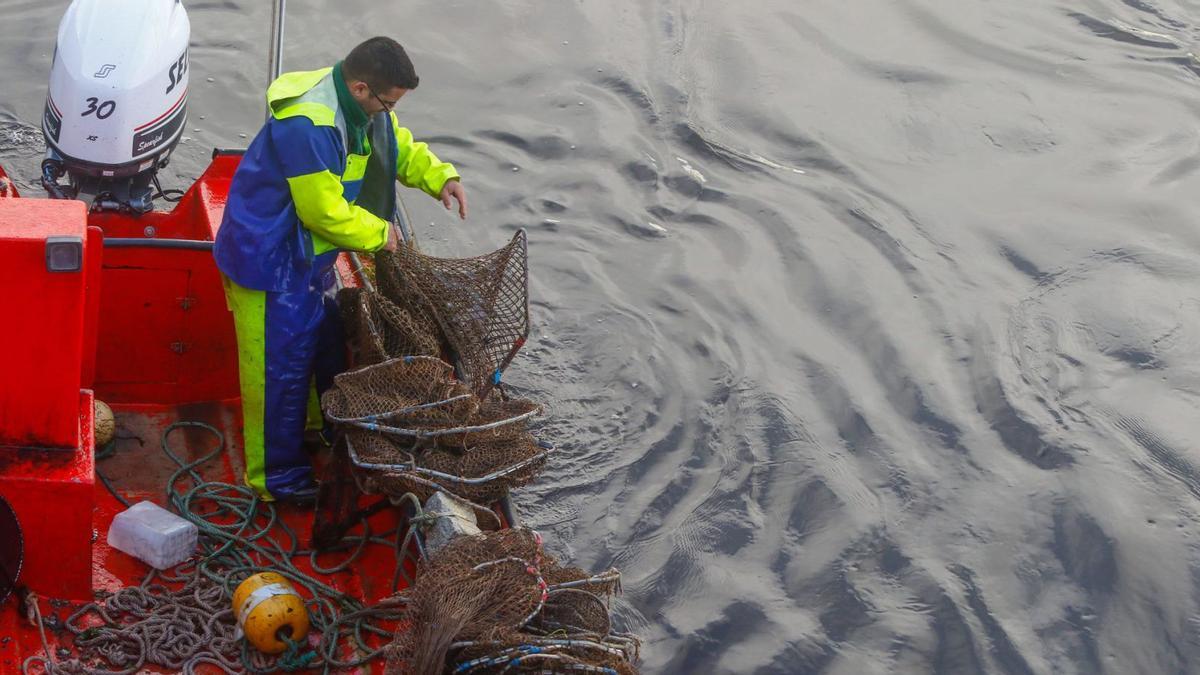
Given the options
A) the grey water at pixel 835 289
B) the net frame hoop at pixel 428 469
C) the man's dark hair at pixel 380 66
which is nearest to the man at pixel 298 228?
the man's dark hair at pixel 380 66

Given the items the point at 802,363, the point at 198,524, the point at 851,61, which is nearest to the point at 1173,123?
the point at 851,61

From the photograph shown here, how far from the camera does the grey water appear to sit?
6.25 meters

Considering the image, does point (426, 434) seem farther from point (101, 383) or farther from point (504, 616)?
point (101, 383)

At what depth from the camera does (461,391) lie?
4637mm

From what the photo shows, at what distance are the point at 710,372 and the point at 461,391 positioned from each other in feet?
10.5

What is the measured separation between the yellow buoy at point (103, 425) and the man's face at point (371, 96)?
5.44 feet

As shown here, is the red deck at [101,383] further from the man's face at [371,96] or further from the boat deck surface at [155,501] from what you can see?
the man's face at [371,96]

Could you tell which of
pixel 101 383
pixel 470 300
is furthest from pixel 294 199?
pixel 101 383

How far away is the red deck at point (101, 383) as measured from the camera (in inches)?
155

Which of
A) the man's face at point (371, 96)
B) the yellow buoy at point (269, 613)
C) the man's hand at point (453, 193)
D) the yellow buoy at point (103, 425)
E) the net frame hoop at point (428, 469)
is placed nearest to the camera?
the yellow buoy at point (269, 613)

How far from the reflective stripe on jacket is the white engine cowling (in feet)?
4.44

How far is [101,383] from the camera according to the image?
18.2 ft

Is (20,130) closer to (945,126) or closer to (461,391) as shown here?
(461,391)

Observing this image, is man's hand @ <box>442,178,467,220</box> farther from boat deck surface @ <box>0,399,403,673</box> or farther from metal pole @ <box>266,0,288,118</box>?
boat deck surface @ <box>0,399,403,673</box>
